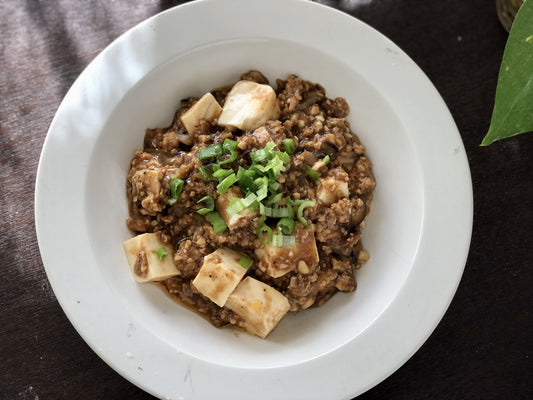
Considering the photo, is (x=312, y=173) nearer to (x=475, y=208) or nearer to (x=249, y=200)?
(x=249, y=200)

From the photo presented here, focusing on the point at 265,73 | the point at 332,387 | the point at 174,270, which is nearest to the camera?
the point at 332,387

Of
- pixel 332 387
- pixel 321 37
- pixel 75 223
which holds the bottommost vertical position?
pixel 332 387

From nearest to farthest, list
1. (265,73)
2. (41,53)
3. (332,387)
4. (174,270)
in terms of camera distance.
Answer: (332,387) → (174,270) → (265,73) → (41,53)

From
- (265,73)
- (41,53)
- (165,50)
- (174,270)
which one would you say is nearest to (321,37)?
(265,73)

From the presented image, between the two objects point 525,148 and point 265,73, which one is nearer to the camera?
point 265,73

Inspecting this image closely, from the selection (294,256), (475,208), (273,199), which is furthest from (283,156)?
(475,208)

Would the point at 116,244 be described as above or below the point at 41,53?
below

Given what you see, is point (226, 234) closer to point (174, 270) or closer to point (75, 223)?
point (174, 270)
